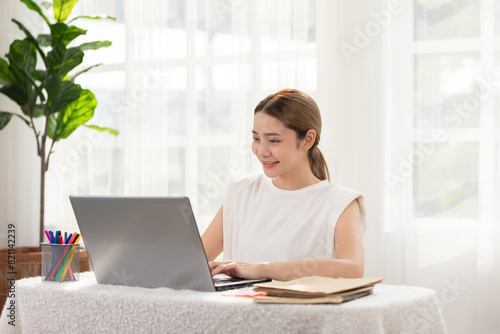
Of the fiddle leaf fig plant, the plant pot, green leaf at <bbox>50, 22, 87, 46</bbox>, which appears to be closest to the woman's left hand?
the plant pot

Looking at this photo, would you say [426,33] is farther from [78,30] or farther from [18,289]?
[18,289]

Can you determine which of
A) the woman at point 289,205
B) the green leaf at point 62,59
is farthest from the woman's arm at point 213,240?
the green leaf at point 62,59

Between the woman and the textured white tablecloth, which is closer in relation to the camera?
the textured white tablecloth

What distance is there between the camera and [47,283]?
147cm

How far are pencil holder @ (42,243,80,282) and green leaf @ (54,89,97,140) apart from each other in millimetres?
1841

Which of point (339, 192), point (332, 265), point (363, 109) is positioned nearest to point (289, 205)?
point (339, 192)

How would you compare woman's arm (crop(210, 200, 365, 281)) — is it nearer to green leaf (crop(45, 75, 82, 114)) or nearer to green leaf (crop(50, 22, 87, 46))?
green leaf (crop(45, 75, 82, 114))

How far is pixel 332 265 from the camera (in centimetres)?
161

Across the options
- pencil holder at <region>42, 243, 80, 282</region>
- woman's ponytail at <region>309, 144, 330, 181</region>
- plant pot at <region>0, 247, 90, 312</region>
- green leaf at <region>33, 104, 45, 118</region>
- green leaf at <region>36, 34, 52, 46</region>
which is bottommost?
plant pot at <region>0, 247, 90, 312</region>

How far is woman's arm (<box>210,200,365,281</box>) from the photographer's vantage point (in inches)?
59.9

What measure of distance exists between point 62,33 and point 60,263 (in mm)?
1963

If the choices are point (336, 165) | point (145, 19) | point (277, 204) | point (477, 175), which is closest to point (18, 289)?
point (277, 204)

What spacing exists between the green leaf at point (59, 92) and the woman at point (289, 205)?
1.36 metres

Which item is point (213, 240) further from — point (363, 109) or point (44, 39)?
point (44, 39)
